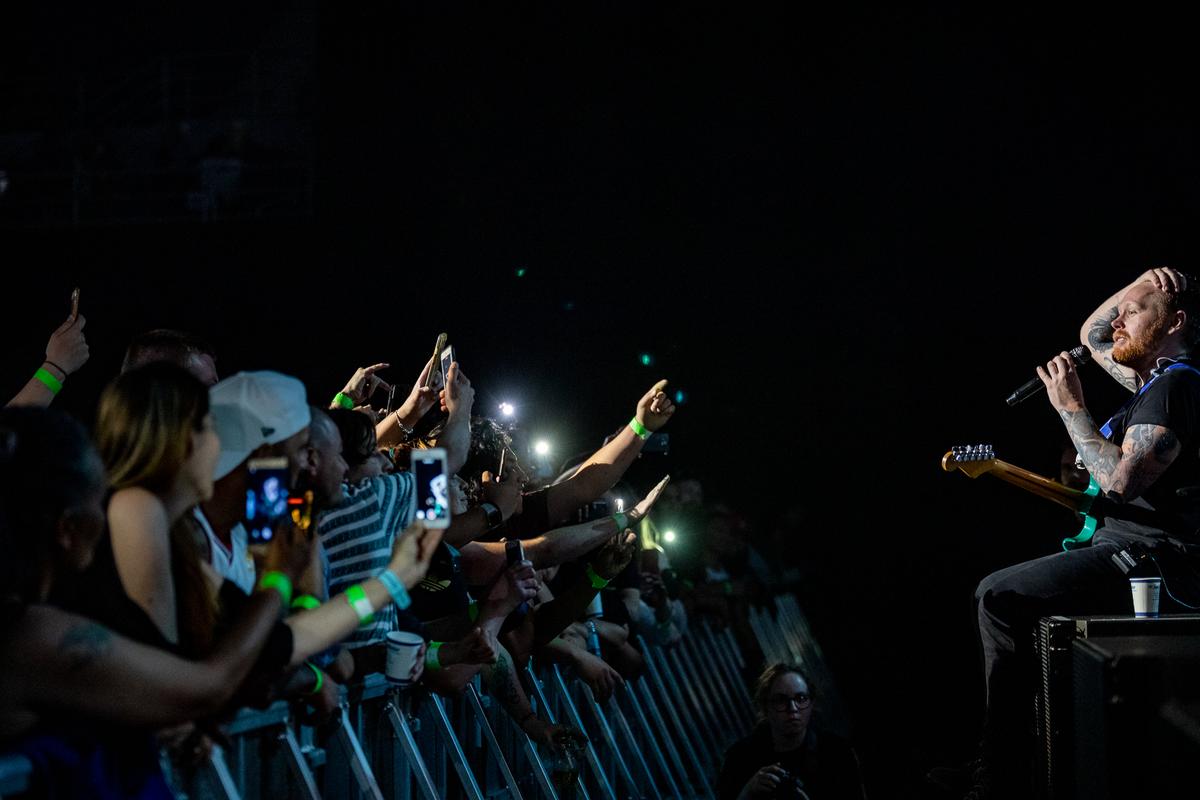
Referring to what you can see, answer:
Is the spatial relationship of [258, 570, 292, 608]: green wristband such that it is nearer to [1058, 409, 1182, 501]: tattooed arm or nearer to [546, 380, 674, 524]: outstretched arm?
[546, 380, 674, 524]: outstretched arm

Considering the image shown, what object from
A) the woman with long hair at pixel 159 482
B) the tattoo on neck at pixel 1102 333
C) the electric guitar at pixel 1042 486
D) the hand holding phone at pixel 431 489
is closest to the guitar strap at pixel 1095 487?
the electric guitar at pixel 1042 486

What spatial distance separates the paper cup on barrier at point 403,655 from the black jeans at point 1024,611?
2.17 m

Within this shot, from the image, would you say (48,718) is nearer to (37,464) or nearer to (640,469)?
(37,464)

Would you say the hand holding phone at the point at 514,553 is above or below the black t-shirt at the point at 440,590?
above

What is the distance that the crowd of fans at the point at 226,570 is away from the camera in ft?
6.31

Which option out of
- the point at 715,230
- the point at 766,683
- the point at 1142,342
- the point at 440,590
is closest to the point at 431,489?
the point at 440,590

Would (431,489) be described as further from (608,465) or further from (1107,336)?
(1107,336)

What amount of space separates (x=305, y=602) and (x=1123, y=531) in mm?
2916

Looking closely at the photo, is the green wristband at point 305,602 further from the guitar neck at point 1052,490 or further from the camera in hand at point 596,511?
→ the camera in hand at point 596,511

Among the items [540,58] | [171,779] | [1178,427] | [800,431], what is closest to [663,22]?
[540,58]

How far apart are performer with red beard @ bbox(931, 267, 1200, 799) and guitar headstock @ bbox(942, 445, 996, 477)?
0.96ft

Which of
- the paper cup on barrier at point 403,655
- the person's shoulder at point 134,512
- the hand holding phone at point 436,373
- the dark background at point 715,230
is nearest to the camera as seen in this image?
the person's shoulder at point 134,512

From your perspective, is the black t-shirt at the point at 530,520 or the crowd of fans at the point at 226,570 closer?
the crowd of fans at the point at 226,570

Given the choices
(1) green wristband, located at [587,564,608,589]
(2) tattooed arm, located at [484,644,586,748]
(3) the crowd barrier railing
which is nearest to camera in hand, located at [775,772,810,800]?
(3) the crowd barrier railing
